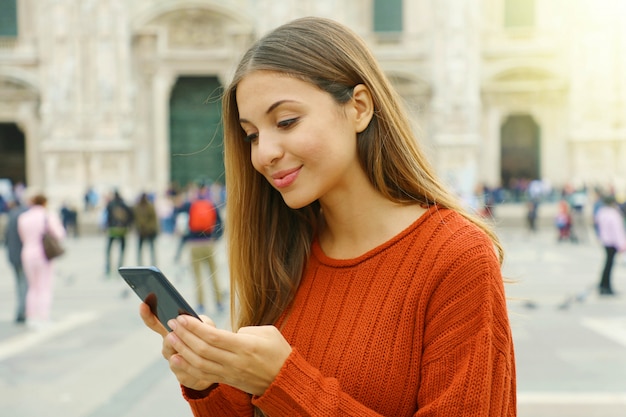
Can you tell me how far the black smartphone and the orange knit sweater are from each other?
0.76 ft

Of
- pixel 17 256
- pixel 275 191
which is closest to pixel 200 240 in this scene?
pixel 17 256

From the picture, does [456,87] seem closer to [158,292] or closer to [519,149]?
[519,149]

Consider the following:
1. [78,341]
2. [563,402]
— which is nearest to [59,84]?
[78,341]

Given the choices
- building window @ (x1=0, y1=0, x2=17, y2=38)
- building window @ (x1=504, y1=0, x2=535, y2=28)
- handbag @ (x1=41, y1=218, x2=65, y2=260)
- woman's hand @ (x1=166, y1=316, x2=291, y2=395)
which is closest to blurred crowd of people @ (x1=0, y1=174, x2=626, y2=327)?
handbag @ (x1=41, y1=218, x2=65, y2=260)

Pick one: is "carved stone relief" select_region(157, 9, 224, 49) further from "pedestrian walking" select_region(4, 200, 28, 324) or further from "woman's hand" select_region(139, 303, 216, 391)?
"woman's hand" select_region(139, 303, 216, 391)

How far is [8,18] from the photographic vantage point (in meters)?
26.5

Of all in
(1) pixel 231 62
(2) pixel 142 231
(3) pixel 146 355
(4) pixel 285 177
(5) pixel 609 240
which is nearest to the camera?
(4) pixel 285 177

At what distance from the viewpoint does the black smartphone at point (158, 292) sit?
1446 mm

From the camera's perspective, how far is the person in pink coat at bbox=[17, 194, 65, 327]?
8.45 metres

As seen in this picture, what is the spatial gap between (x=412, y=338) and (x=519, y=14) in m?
27.4

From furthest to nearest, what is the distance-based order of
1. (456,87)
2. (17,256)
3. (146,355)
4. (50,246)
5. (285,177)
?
(456,87) < (17,256) < (50,246) < (146,355) < (285,177)

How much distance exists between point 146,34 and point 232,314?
83.6 ft

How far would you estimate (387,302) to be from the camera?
1.50 metres

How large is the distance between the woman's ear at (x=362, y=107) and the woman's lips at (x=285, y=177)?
17 centimetres
